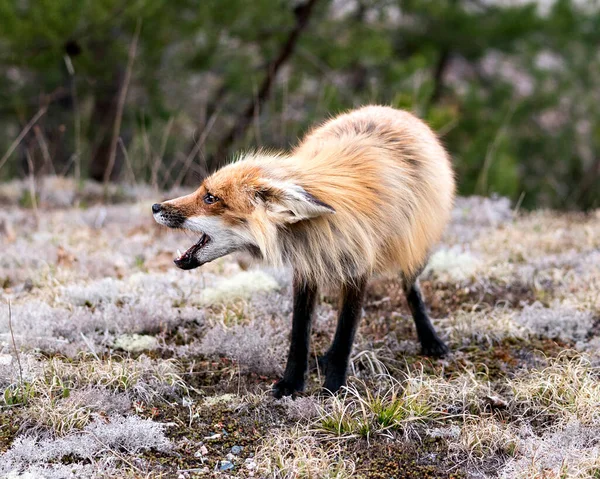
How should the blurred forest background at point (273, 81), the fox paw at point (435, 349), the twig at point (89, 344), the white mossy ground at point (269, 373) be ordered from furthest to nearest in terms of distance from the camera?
1. the blurred forest background at point (273, 81)
2. the fox paw at point (435, 349)
3. the twig at point (89, 344)
4. the white mossy ground at point (269, 373)

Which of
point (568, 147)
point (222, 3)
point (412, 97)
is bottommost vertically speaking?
point (568, 147)

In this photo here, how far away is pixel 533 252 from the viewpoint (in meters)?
6.07

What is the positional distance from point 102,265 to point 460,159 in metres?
6.39

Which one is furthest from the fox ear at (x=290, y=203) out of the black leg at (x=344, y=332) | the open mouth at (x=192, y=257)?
the black leg at (x=344, y=332)

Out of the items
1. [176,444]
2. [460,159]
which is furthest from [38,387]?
[460,159]

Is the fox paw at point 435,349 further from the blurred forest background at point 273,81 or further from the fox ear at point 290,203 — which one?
the blurred forest background at point 273,81

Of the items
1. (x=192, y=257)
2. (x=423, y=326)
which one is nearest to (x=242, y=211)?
(x=192, y=257)

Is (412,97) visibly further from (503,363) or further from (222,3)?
(503,363)

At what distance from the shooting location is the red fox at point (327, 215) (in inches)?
132

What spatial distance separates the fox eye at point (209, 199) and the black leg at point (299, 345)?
68cm

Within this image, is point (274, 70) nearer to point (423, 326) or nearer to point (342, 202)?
point (423, 326)

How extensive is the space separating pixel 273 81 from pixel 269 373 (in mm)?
5452

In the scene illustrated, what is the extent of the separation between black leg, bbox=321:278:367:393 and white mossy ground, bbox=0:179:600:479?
12 centimetres

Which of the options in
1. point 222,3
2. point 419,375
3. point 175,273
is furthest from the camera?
point 222,3
